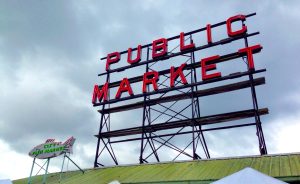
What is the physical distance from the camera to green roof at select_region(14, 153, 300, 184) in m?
12.8

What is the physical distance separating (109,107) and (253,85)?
11182 millimetres

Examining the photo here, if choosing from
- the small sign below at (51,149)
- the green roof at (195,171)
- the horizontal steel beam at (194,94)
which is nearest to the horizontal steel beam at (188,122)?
the horizontal steel beam at (194,94)

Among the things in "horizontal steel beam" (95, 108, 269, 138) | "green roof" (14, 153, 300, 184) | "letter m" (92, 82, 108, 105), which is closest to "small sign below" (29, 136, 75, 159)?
"green roof" (14, 153, 300, 184)

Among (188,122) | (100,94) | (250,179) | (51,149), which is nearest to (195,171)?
(188,122)

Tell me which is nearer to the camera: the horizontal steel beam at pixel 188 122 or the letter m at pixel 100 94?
the horizontal steel beam at pixel 188 122

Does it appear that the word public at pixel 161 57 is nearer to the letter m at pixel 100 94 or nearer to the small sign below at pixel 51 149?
the letter m at pixel 100 94

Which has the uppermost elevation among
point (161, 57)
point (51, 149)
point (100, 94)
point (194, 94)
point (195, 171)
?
point (161, 57)

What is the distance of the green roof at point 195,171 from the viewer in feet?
41.9

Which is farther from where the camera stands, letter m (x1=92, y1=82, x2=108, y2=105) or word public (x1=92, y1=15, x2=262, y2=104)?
letter m (x1=92, y1=82, x2=108, y2=105)

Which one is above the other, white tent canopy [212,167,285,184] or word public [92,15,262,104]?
word public [92,15,262,104]

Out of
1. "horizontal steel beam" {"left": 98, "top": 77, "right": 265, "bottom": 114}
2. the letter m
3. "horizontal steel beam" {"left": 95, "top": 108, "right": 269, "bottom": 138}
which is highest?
the letter m

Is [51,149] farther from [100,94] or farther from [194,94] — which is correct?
[194,94]

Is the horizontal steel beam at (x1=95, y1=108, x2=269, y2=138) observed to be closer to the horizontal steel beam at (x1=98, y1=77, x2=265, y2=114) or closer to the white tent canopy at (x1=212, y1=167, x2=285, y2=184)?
the horizontal steel beam at (x1=98, y1=77, x2=265, y2=114)

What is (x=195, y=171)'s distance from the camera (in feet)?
48.1
